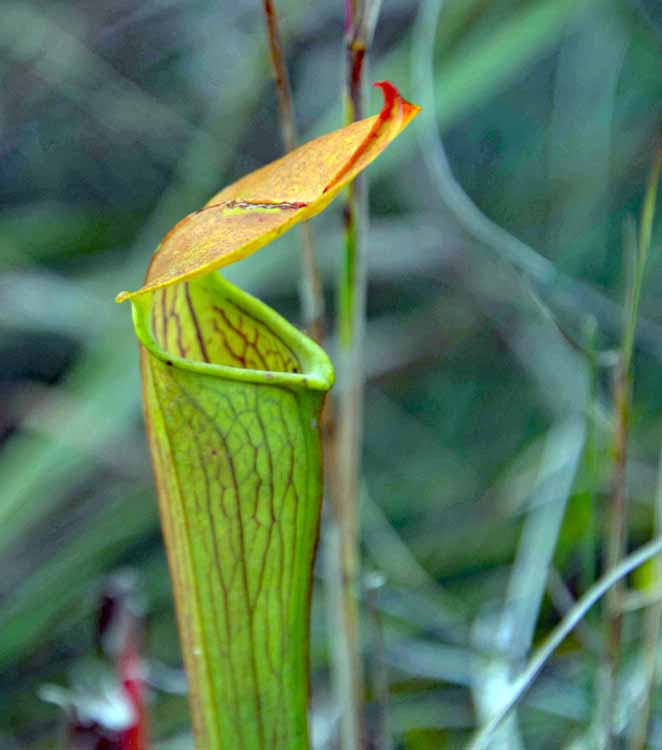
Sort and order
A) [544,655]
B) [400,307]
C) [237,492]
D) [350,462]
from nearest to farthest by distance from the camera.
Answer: [237,492]
[544,655]
[350,462]
[400,307]

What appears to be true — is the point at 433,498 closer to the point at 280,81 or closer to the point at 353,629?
the point at 353,629

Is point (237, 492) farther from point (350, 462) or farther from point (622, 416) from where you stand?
point (622, 416)

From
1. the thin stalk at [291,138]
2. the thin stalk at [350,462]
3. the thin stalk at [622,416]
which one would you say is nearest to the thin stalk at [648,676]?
the thin stalk at [622,416]

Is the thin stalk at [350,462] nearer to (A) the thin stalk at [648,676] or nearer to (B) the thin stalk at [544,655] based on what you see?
(B) the thin stalk at [544,655]

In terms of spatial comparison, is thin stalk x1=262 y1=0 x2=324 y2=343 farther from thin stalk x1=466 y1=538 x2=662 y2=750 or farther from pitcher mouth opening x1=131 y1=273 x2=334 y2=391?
thin stalk x1=466 y1=538 x2=662 y2=750

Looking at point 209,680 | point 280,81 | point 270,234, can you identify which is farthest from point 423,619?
point 270,234

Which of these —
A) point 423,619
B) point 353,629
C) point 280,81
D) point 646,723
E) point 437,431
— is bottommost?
point 646,723

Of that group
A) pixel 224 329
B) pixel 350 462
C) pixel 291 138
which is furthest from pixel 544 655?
pixel 291 138

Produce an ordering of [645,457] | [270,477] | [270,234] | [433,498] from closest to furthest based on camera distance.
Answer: [270,234], [270,477], [645,457], [433,498]
